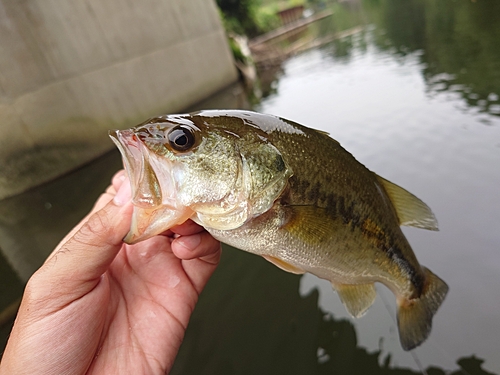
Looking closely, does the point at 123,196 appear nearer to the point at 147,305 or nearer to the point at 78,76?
the point at 147,305

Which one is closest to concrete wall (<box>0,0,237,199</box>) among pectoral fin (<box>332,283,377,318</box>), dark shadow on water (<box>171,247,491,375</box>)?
dark shadow on water (<box>171,247,491,375</box>)

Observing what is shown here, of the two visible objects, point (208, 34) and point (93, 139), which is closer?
point (93, 139)

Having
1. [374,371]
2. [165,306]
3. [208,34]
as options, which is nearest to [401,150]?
[374,371]

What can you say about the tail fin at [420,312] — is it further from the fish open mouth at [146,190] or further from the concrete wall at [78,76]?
the concrete wall at [78,76]

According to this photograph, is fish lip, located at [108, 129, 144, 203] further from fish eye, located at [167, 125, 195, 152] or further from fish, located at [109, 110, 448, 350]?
fish eye, located at [167, 125, 195, 152]

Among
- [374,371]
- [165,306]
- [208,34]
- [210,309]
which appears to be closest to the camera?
[165,306]

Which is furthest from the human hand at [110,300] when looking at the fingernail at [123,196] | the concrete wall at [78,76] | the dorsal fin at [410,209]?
the concrete wall at [78,76]

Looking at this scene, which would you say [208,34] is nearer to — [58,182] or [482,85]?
[58,182]
